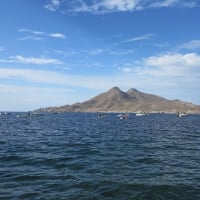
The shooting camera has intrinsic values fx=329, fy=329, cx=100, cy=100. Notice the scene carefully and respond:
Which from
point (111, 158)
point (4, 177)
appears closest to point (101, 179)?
point (4, 177)

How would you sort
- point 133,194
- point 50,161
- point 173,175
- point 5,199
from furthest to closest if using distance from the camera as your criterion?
point 50,161, point 173,175, point 133,194, point 5,199

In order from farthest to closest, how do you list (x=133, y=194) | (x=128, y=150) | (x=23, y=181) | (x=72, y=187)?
(x=128, y=150)
(x=23, y=181)
(x=72, y=187)
(x=133, y=194)

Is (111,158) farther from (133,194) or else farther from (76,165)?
(133,194)

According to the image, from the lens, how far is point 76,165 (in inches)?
1394

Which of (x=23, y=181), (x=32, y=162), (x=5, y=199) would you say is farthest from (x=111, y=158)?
(x=5, y=199)

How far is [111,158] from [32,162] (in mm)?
9428

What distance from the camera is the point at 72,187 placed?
2606 cm

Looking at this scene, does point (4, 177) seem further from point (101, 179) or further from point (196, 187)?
point (196, 187)

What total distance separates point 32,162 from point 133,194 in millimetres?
16554

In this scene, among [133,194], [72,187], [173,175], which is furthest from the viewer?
[173,175]

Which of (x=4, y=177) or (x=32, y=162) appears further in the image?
(x=32, y=162)

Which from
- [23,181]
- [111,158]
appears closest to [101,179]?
[23,181]

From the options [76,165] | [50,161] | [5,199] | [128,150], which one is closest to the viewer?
[5,199]

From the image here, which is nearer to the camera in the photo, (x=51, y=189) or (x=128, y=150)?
(x=51, y=189)
